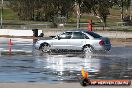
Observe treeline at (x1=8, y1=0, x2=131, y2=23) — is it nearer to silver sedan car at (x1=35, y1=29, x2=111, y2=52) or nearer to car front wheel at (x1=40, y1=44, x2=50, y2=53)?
car front wheel at (x1=40, y1=44, x2=50, y2=53)

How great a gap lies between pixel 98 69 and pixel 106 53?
35.6 feet

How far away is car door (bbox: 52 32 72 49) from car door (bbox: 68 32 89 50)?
27 centimetres

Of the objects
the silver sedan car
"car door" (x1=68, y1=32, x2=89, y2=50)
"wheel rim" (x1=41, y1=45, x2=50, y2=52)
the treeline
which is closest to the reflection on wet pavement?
the silver sedan car

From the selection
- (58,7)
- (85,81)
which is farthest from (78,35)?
(58,7)

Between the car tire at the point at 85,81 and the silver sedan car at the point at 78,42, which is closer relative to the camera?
the car tire at the point at 85,81

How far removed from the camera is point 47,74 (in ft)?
62.5

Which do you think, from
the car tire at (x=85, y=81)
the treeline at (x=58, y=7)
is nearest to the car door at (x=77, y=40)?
the car tire at (x=85, y=81)

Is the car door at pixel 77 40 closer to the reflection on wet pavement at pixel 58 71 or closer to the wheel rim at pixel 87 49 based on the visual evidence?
the wheel rim at pixel 87 49

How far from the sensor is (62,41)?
31.9 metres

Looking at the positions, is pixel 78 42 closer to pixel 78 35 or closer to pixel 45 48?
pixel 78 35

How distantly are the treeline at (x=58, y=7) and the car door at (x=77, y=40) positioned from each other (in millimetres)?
33199

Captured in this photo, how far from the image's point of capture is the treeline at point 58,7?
69.8 metres

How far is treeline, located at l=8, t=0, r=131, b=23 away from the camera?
69812 mm

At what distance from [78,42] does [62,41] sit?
106cm
